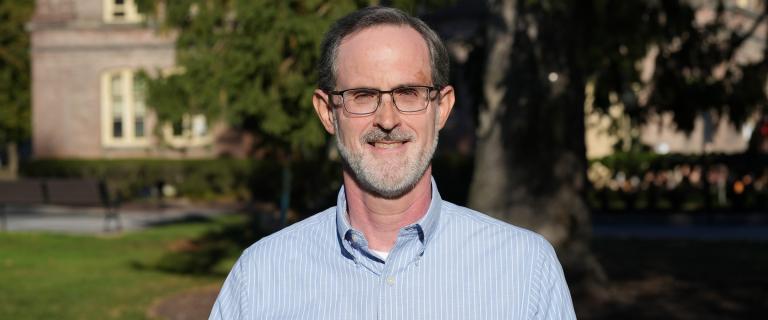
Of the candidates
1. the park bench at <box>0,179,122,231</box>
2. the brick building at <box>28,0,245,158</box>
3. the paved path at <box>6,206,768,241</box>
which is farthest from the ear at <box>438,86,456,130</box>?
the brick building at <box>28,0,245,158</box>

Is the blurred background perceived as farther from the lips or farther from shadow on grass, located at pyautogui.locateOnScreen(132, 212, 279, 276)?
the lips

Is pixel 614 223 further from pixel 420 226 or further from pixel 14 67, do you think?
pixel 14 67

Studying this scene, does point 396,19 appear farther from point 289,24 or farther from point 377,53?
point 289,24

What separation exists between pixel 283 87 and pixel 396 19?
7547 mm

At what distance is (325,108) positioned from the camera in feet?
9.45

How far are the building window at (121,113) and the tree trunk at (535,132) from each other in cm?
2126

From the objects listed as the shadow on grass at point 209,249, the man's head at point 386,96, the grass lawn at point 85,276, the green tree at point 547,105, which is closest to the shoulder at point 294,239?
the man's head at point 386,96

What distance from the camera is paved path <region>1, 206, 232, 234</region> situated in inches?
768

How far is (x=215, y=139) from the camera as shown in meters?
30.6

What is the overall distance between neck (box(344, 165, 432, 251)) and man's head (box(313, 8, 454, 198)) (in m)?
0.02

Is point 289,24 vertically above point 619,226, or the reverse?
point 289,24

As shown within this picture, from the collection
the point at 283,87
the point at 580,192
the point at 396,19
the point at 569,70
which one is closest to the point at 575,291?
the point at 580,192

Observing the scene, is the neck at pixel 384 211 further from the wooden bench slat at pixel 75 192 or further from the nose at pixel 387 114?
the wooden bench slat at pixel 75 192

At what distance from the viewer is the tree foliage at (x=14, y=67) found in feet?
111
